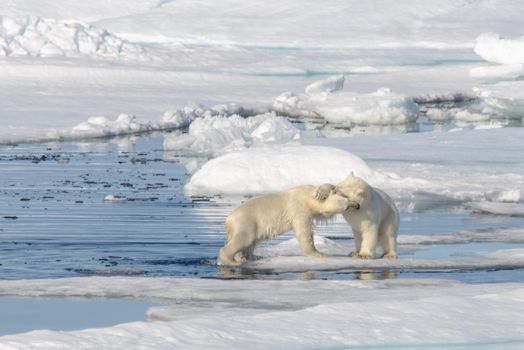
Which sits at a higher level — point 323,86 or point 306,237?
point 323,86

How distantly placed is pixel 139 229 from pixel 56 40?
20.0 metres

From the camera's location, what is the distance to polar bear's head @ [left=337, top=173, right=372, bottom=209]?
8.04m

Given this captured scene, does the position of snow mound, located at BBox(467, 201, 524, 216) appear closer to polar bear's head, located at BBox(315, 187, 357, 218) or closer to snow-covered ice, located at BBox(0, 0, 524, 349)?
snow-covered ice, located at BBox(0, 0, 524, 349)

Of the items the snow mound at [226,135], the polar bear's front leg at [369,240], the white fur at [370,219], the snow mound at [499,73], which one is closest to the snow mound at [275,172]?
the snow mound at [226,135]

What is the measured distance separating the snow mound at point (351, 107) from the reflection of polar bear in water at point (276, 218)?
1272cm

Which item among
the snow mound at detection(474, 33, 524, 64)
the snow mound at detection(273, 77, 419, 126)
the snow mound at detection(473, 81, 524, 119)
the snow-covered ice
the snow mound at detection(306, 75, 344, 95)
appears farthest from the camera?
the snow mound at detection(474, 33, 524, 64)

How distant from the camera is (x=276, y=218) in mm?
8156

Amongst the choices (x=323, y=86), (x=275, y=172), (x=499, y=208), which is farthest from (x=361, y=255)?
(x=323, y=86)

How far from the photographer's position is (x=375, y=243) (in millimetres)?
8203

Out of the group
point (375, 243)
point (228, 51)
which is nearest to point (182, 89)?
point (228, 51)

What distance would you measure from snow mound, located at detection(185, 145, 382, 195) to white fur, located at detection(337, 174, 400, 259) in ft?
11.9

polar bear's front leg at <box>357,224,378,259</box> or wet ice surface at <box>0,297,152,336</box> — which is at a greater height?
polar bear's front leg at <box>357,224,378,259</box>

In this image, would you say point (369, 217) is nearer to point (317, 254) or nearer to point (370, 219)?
point (370, 219)

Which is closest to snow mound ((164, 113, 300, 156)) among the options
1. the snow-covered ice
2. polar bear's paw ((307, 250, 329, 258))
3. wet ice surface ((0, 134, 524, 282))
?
the snow-covered ice
